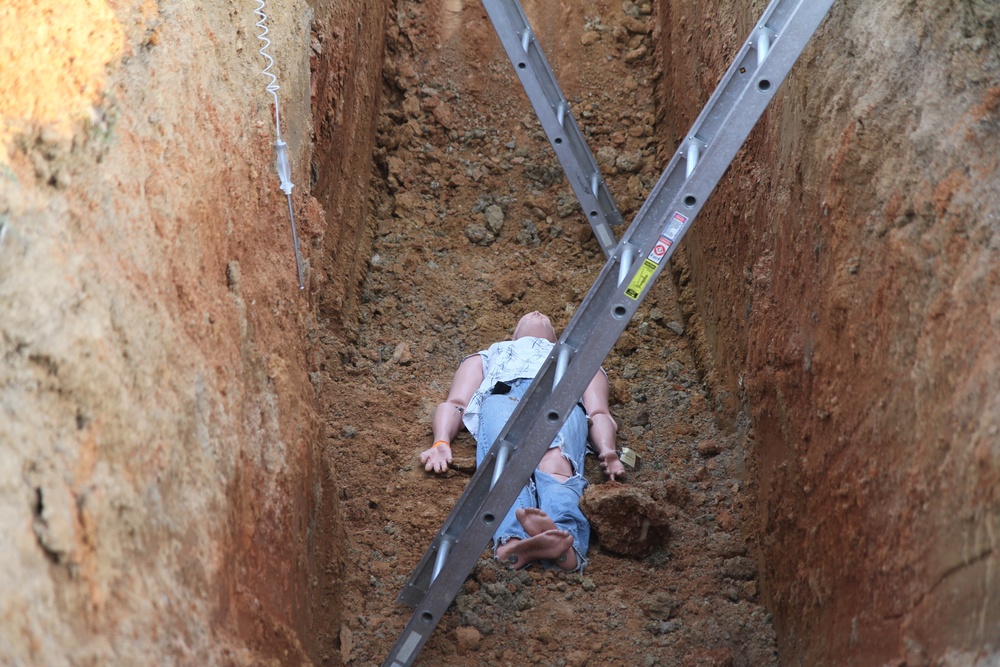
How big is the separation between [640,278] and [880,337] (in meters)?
0.76

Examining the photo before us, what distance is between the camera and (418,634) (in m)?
3.35

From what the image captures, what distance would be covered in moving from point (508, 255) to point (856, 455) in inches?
139

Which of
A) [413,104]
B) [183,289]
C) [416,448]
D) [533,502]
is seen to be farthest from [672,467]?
[413,104]

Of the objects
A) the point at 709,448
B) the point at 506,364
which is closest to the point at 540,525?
the point at 709,448

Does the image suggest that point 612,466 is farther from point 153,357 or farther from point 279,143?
point 153,357

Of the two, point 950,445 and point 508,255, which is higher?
point 950,445

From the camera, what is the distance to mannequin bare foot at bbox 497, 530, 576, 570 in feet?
12.6

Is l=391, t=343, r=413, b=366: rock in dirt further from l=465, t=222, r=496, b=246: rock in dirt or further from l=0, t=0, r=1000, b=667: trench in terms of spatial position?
l=465, t=222, r=496, b=246: rock in dirt

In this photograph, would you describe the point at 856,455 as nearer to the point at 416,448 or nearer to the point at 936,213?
the point at 936,213

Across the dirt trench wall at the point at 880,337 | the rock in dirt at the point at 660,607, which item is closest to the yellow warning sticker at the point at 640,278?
the dirt trench wall at the point at 880,337

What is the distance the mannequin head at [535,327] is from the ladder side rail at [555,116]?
0.83 meters

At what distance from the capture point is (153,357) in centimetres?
229

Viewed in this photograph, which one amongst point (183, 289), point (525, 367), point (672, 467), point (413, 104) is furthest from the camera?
point (413, 104)

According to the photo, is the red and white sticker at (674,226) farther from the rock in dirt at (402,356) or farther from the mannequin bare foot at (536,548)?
the rock in dirt at (402,356)
